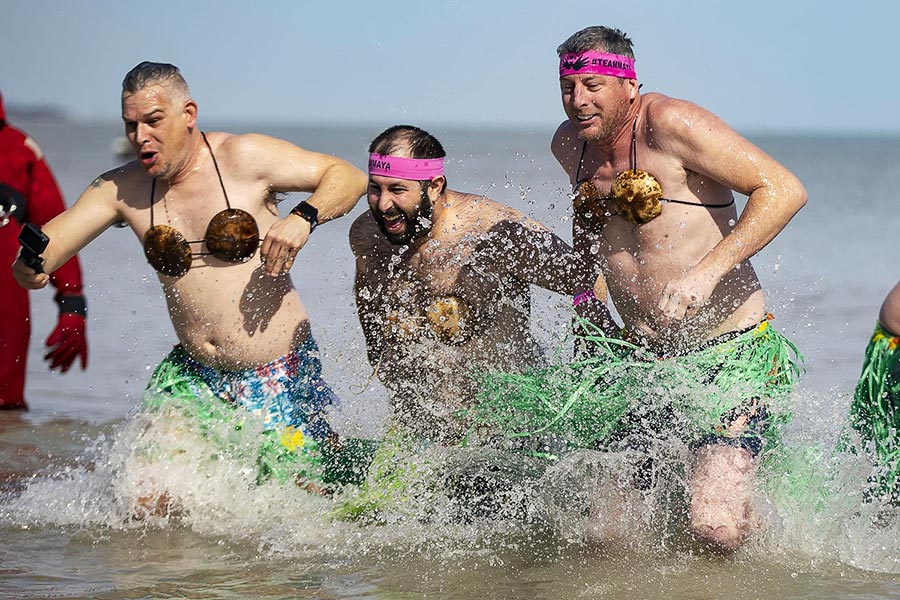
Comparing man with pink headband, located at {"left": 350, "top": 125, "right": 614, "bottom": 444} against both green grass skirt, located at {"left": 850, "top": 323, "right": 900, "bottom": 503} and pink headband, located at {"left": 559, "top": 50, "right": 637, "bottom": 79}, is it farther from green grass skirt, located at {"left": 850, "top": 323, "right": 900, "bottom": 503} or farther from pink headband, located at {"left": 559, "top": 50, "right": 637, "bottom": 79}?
green grass skirt, located at {"left": 850, "top": 323, "right": 900, "bottom": 503}

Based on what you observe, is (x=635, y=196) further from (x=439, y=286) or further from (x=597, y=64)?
(x=439, y=286)

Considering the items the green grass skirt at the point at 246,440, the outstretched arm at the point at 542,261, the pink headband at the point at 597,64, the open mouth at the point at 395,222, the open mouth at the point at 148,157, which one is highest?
the pink headband at the point at 597,64

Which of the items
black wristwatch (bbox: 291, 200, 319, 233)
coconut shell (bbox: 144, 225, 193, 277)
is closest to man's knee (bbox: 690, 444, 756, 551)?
black wristwatch (bbox: 291, 200, 319, 233)

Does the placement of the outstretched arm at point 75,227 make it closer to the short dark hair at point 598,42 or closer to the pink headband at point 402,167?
the pink headband at point 402,167

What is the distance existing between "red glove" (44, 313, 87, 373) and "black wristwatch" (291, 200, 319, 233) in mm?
1985

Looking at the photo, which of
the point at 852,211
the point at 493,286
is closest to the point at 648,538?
the point at 493,286

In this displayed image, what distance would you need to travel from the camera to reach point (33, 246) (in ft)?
16.9

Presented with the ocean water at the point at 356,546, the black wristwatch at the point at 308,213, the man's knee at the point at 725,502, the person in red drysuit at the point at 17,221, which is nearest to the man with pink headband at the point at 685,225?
the man's knee at the point at 725,502

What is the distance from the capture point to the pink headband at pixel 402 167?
503 centimetres

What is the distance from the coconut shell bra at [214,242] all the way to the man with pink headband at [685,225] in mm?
1341

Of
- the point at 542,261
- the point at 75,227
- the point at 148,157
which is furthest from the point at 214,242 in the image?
the point at 542,261

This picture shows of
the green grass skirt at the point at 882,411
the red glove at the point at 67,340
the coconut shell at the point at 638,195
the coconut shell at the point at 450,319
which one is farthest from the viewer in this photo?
the red glove at the point at 67,340

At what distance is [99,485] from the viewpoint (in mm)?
5508

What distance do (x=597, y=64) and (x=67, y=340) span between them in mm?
3191
